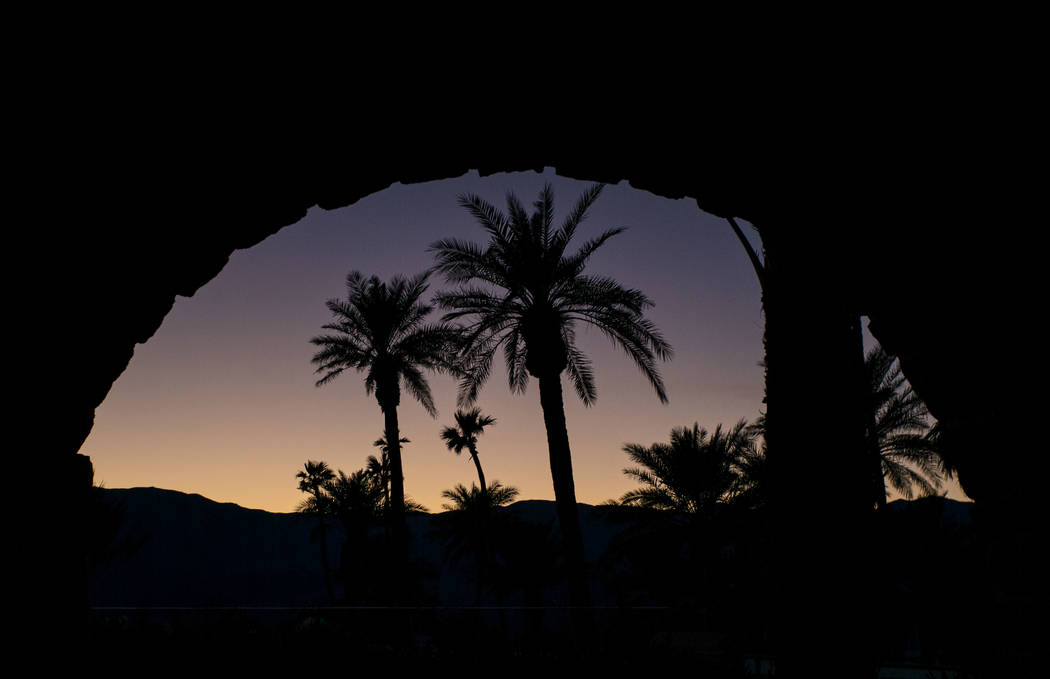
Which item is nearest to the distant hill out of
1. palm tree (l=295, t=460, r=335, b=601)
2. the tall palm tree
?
palm tree (l=295, t=460, r=335, b=601)

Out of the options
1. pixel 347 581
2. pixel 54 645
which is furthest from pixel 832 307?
pixel 347 581

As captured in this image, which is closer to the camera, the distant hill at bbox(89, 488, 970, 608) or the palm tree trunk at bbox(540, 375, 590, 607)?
the palm tree trunk at bbox(540, 375, 590, 607)

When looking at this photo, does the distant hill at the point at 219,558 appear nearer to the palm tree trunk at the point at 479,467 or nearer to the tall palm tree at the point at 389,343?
the palm tree trunk at the point at 479,467

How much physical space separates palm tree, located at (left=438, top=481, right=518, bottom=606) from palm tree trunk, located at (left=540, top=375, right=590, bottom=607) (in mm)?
18457

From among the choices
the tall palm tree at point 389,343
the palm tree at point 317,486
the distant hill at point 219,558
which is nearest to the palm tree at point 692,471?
the tall palm tree at point 389,343

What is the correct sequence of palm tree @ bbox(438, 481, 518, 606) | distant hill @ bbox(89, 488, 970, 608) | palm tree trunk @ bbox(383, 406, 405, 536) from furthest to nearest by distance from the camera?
distant hill @ bbox(89, 488, 970, 608), palm tree @ bbox(438, 481, 518, 606), palm tree trunk @ bbox(383, 406, 405, 536)

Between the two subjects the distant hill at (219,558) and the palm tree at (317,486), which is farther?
the distant hill at (219,558)

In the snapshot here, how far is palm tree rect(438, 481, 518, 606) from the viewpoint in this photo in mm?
31219

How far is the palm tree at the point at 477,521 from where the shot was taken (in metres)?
31.2

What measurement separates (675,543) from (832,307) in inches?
679

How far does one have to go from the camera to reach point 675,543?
67.2ft

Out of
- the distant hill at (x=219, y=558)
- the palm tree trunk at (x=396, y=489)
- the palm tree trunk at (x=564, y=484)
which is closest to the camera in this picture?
the palm tree trunk at (x=564, y=484)

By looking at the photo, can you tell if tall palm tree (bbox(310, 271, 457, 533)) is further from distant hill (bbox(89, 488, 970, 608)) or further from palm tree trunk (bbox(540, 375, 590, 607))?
distant hill (bbox(89, 488, 970, 608))

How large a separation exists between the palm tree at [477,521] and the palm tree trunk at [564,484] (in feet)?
60.6
